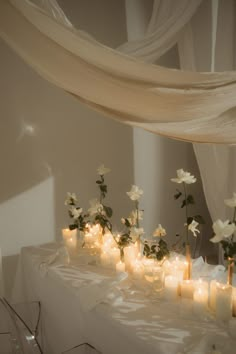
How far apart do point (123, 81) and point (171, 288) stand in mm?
904

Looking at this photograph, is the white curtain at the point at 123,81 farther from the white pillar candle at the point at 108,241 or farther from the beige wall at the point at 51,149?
the beige wall at the point at 51,149

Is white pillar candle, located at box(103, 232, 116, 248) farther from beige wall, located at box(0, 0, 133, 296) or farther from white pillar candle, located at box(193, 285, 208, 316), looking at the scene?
beige wall, located at box(0, 0, 133, 296)

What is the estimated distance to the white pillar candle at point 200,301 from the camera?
1469 millimetres

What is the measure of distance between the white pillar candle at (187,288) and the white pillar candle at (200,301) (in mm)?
106

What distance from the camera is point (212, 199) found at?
2541 mm

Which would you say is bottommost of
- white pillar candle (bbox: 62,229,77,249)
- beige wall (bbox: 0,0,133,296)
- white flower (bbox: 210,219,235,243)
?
white pillar candle (bbox: 62,229,77,249)

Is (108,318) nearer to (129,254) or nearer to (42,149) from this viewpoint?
(129,254)

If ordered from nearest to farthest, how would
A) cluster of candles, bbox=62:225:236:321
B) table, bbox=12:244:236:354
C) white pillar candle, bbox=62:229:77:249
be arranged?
1. table, bbox=12:244:236:354
2. cluster of candles, bbox=62:225:236:321
3. white pillar candle, bbox=62:229:77:249

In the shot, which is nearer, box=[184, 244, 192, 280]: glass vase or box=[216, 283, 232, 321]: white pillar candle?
box=[216, 283, 232, 321]: white pillar candle

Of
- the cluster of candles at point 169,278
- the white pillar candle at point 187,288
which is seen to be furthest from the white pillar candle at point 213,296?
the white pillar candle at point 187,288

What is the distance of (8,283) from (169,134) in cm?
183

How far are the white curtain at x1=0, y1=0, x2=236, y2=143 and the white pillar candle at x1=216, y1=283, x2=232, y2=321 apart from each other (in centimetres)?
61

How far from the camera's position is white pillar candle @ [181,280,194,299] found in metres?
1.60

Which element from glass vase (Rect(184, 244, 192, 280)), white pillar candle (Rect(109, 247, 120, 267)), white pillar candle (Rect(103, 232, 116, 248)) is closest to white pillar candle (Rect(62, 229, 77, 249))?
white pillar candle (Rect(103, 232, 116, 248))
